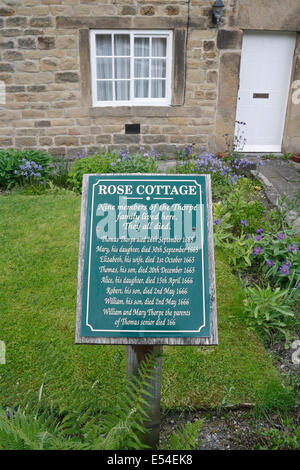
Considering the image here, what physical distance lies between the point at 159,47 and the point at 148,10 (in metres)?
0.64

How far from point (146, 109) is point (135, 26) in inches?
55.1

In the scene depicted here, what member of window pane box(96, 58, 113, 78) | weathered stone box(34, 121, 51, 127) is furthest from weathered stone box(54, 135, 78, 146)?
window pane box(96, 58, 113, 78)

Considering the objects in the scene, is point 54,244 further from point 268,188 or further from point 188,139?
point 188,139

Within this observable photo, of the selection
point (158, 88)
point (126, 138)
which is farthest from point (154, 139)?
point (158, 88)

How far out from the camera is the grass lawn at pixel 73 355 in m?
2.73

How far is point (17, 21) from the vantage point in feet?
22.0

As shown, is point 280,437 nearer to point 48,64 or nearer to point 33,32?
point 48,64

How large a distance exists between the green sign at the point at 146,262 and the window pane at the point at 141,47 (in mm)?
5985

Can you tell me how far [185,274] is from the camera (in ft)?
6.61

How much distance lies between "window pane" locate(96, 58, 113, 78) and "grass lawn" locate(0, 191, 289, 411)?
403 cm

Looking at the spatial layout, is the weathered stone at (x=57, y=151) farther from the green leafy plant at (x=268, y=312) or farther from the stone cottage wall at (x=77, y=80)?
the green leafy plant at (x=268, y=312)
